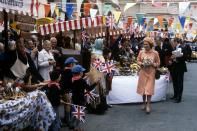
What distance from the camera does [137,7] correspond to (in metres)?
59.5

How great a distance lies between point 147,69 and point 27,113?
4772 mm

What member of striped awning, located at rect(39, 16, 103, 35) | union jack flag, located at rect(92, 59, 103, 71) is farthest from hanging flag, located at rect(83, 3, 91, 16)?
union jack flag, located at rect(92, 59, 103, 71)

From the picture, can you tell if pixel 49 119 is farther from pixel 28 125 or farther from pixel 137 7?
pixel 137 7

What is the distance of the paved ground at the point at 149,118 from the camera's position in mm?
9428

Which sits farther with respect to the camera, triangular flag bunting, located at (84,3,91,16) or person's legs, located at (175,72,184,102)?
triangular flag bunting, located at (84,3,91,16)

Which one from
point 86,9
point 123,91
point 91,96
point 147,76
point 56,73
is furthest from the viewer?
point 86,9

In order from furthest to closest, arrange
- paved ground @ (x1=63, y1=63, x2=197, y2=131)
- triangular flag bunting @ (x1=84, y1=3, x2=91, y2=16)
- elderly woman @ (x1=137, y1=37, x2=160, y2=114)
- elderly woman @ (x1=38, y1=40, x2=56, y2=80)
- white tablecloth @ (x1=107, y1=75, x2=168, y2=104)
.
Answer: triangular flag bunting @ (x1=84, y1=3, x2=91, y2=16) < white tablecloth @ (x1=107, y1=75, x2=168, y2=104) < elderly woman @ (x1=137, y1=37, x2=160, y2=114) < elderly woman @ (x1=38, y1=40, x2=56, y2=80) < paved ground @ (x1=63, y1=63, x2=197, y2=131)

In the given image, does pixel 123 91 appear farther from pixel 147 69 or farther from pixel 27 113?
pixel 27 113

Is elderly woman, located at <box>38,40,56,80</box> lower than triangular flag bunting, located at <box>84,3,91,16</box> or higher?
lower

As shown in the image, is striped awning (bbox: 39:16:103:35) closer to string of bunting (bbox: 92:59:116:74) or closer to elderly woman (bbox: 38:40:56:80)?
string of bunting (bbox: 92:59:116:74)

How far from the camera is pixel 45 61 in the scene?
415 inches

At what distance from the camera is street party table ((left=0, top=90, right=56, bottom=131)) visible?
22.1 ft

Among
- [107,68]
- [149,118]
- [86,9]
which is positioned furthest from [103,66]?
[86,9]

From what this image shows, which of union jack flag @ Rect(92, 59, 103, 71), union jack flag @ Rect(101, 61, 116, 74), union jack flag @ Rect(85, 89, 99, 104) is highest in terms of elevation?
union jack flag @ Rect(92, 59, 103, 71)
